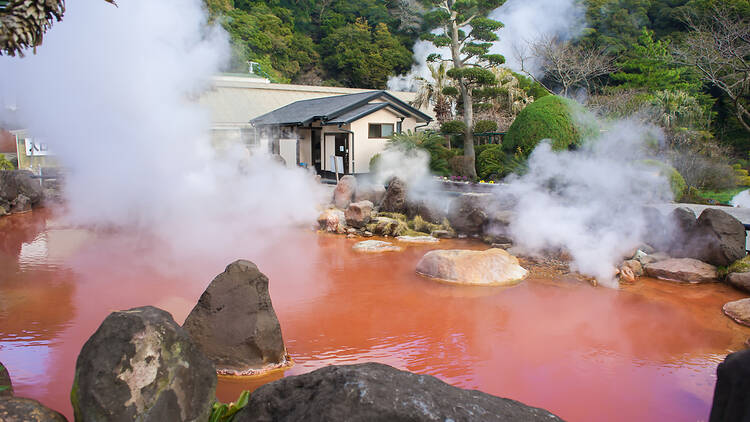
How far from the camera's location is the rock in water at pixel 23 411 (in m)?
2.93

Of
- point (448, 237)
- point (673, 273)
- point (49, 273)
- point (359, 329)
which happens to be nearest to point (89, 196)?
point (49, 273)

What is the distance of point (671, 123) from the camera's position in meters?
19.7

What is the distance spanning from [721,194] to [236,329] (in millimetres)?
16208

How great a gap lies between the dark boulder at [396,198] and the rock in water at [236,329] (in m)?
7.67


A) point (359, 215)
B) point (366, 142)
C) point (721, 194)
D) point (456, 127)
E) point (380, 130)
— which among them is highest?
point (380, 130)

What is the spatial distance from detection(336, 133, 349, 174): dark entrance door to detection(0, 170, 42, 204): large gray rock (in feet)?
32.4

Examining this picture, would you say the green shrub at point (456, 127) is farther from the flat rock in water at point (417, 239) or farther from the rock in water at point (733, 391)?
the rock in water at point (733, 391)

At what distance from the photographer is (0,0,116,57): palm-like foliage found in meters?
4.02

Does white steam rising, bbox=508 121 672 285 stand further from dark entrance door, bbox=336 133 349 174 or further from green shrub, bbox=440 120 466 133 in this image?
dark entrance door, bbox=336 133 349 174

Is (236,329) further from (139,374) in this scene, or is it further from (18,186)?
(18,186)

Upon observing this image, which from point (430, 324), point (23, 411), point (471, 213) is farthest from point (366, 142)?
point (23, 411)

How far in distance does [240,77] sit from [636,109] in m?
15.8

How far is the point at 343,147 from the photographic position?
67.1 feet

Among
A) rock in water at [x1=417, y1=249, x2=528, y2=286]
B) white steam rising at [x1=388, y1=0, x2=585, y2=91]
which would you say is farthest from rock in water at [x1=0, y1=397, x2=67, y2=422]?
white steam rising at [x1=388, y1=0, x2=585, y2=91]
